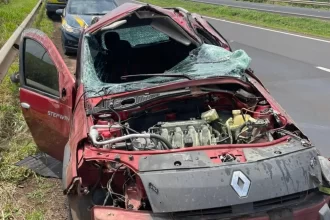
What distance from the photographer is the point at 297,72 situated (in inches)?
393

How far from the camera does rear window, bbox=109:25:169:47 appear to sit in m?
5.70

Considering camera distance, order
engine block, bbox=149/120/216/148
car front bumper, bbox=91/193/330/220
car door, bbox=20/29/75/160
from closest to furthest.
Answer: car front bumper, bbox=91/193/330/220 → engine block, bbox=149/120/216/148 → car door, bbox=20/29/75/160

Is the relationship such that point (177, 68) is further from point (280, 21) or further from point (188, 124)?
point (280, 21)

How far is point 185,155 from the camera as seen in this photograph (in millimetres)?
3289

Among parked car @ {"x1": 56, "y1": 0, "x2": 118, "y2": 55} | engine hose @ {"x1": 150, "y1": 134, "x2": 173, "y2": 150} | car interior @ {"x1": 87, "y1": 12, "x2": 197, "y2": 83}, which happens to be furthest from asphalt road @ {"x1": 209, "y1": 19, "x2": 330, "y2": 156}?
parked car @ {"x1": 56, "y1": 0, "x2": 118, "y2": 55}

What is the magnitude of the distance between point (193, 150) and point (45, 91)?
196 centimetres

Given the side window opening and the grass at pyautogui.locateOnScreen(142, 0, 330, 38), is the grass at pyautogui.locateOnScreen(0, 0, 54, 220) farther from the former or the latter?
the grass at pyautogui.locateOnScreen(142, 0, 330, 38)

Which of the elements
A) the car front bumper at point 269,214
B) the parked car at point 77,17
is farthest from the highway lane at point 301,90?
the parked car at point 77,17

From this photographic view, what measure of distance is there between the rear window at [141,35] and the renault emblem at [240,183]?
3.07 metres

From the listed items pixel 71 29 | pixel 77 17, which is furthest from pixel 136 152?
pixel 77 17

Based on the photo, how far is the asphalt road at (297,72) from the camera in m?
6.78

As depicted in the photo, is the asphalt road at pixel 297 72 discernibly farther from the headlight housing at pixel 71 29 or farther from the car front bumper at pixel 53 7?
the car front bumper at pixel 53 7

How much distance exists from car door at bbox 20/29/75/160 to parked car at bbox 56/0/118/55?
5.62 m

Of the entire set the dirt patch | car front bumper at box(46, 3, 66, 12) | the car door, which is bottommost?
car front bumper at box(46, 3, 66, 12)
